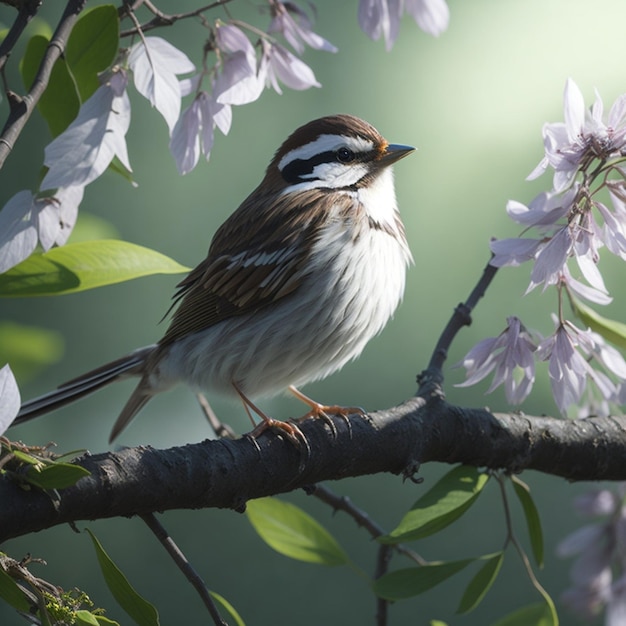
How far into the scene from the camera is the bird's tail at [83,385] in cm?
125

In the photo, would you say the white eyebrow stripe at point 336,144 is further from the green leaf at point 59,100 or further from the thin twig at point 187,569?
the thin twig at point 187,569

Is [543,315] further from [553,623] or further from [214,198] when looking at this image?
[553,623]

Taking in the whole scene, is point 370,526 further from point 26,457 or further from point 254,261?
point 26,457

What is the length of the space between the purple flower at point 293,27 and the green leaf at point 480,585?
0.61m

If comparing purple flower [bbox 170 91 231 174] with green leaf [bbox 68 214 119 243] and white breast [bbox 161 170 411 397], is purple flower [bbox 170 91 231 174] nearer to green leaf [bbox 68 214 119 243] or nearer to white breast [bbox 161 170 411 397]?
green leaf [bbox 68 214 119 243]

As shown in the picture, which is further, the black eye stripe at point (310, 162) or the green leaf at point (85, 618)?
the black eye stripe at point (310, 162)

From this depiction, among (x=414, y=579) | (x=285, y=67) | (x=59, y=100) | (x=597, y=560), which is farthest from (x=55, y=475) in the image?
(x=597, y=560)

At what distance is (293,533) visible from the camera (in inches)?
45.9

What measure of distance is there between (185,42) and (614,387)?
3.16m

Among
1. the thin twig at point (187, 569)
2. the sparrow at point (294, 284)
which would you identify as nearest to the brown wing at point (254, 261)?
the sparrow at point (294, 284)

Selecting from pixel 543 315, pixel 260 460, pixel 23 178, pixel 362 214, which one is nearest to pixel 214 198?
pixel 23 178

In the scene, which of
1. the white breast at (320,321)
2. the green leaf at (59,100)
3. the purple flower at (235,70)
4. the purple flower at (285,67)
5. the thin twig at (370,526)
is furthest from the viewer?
the white breast at (320,321)

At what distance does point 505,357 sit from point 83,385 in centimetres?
62

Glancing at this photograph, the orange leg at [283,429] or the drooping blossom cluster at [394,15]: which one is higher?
the drooping blossom cluster at [394,15]
